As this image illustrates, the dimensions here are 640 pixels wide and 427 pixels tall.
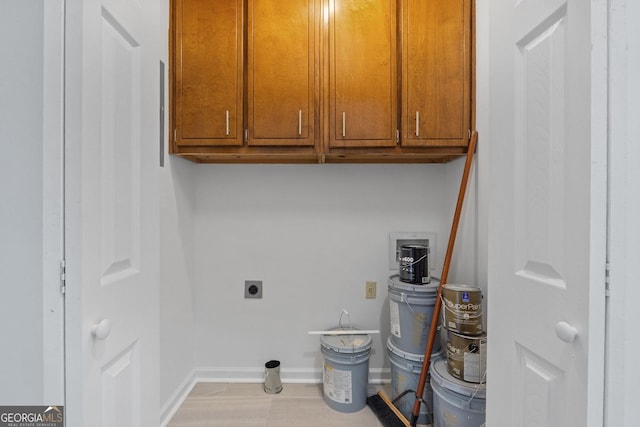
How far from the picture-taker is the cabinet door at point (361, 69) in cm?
153

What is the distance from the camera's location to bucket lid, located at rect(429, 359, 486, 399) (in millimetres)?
1264

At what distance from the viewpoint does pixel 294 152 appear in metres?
1.58

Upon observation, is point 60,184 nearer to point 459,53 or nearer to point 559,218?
point 559,218

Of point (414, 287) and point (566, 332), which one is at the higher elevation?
point (566, 332)

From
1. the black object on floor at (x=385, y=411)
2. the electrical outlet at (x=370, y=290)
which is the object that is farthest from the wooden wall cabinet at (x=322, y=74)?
the black object on floor at (x=385, y=411)

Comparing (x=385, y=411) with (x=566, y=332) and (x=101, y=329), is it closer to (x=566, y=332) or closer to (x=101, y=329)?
(x=566, y=332)

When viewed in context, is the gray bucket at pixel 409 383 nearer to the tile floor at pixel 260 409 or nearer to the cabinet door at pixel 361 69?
the tile floor at pixel 260 409

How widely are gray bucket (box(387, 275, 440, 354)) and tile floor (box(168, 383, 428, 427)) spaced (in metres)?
0.45

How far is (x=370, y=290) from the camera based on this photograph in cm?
193

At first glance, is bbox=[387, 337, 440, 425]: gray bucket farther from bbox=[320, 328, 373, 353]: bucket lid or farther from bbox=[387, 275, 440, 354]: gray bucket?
bbox=[320, 328, 373, 353]: bucket lid

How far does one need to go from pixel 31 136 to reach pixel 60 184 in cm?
15

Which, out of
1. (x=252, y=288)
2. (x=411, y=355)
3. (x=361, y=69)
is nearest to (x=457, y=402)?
(x=411, y=355)

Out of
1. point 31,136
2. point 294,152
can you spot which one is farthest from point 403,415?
point 31,136

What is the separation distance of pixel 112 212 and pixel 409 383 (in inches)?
63.7
